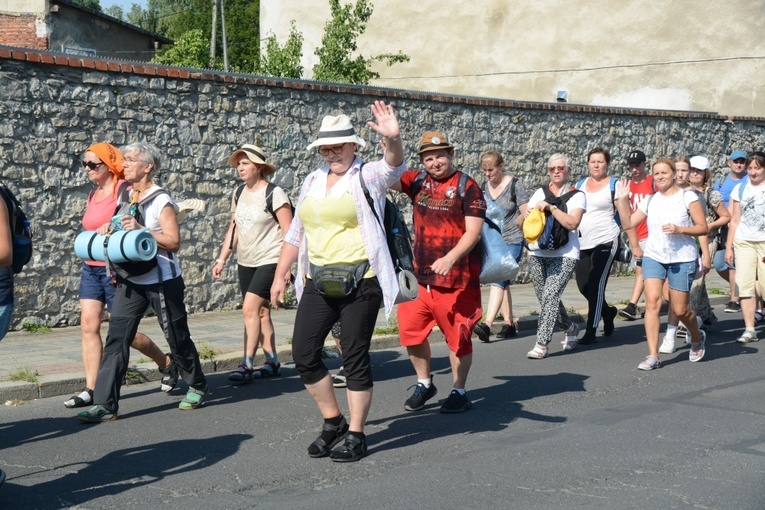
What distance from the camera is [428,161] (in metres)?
7.04

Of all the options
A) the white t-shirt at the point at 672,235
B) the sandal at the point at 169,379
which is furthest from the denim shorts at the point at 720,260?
the sandal at the point at 169,379

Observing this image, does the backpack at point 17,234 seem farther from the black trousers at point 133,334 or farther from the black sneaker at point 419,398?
the black sneaker at point 419,398

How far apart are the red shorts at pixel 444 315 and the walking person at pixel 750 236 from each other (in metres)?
4.59

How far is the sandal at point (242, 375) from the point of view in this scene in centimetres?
841

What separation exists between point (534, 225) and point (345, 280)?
148 inches

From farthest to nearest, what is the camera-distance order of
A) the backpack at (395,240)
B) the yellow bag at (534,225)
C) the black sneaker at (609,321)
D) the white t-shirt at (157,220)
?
1. the black sneaker at (609,321)
2. the yellow bag at (534,225)
3. the white t-shirt at (157,220)
4. the backpack at (395,240)

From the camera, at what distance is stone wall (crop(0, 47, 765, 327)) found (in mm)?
10789

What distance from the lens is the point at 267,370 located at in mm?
8773

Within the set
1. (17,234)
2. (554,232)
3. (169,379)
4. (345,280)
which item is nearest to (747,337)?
(554,232)

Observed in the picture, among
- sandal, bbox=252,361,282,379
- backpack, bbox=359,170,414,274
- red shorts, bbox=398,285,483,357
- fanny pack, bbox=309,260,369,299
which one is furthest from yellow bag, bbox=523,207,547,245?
fanny pack, bbox=309,260,369,299

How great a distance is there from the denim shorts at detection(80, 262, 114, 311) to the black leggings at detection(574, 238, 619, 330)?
4899mm

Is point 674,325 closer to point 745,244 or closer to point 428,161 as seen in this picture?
point 745,244

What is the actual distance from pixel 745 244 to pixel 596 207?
173cm

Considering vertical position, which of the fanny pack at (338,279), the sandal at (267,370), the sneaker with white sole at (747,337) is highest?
the fanny pack at (338,279)
